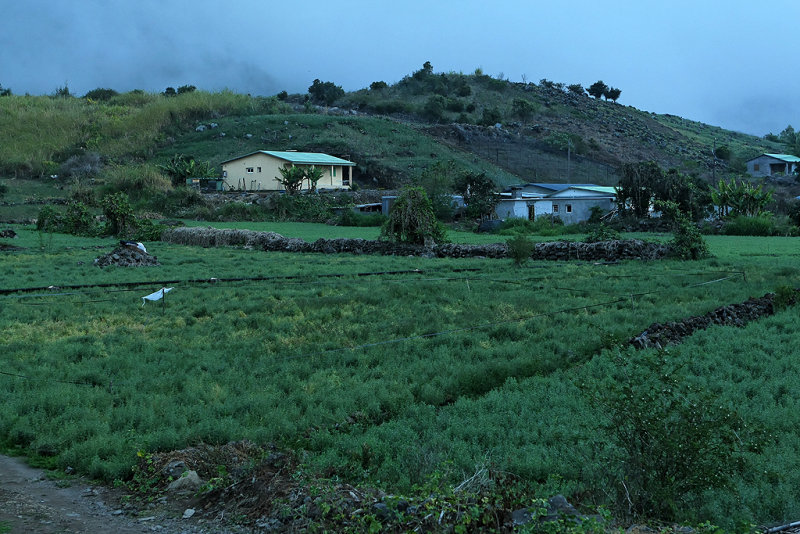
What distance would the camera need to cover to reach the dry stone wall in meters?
27.0

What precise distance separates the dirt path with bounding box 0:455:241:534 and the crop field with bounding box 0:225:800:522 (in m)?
0.42

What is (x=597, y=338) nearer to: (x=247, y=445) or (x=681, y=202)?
(x=247, y=445)

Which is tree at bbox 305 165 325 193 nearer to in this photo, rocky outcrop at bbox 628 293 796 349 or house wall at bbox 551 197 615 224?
house wall at bbox 551 197 615 224

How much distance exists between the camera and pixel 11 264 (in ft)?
82.1

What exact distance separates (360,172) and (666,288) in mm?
60722

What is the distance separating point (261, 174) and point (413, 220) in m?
41.0

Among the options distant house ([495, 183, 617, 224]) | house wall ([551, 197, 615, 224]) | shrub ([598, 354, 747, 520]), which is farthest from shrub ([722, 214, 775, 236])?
shrub ([598, 354, 747, 520])

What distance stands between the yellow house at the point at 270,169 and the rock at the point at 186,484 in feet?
196

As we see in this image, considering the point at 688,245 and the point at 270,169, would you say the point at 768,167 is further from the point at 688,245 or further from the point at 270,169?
the point at 688,245

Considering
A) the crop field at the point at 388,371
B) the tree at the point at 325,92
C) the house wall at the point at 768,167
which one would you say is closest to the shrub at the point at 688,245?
the crop field at the point at 388,371

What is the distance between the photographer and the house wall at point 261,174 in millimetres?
68062

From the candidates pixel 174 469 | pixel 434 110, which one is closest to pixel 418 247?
pixel 174 469

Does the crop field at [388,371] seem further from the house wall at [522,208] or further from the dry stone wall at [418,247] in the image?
the house wall at [522,208]

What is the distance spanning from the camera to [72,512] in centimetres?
643
